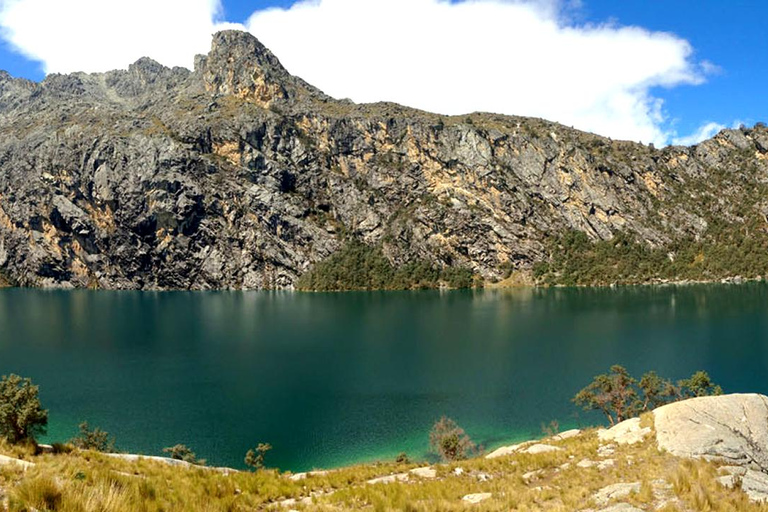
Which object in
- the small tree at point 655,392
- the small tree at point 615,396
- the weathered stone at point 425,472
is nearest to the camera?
the weathered stone at point 425,472

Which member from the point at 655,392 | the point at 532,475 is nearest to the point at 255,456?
the point at 532,475

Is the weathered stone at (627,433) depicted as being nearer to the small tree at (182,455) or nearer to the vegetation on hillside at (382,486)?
the vegetation on hillside at (382,486)

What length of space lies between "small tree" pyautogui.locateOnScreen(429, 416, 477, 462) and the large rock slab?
70.8ft

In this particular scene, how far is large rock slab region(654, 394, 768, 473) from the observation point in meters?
19.9

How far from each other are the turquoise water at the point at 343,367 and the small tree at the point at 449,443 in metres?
1.66

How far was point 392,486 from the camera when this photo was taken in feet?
63.0

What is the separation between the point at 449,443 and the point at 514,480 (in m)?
23.9

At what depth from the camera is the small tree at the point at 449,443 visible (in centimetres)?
4328

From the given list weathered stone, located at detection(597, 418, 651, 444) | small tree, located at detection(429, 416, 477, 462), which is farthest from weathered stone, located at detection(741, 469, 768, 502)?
small tree, located at detection(429, 416, 477, 462)

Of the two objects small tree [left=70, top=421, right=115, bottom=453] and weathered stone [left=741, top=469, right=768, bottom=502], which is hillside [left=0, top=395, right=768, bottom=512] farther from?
small tree [left=70, top=421, right=115, bottom=453]

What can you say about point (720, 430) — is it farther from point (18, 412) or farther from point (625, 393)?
point (18, 412)

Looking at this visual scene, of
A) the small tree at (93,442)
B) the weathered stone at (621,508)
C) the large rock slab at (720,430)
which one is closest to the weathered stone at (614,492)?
the weathered stone at (621,508)

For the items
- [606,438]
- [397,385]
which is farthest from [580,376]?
[606,438]

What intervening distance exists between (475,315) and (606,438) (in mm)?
127689
